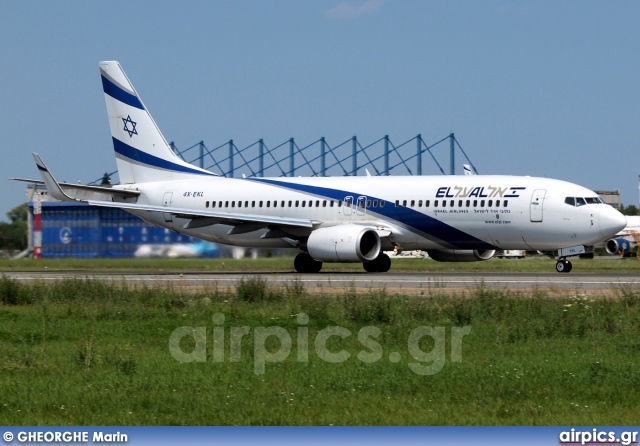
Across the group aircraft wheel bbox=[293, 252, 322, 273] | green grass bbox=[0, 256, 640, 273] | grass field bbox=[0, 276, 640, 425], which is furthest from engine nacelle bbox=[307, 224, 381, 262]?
grass field bbox=[0, 276, 640, 425]

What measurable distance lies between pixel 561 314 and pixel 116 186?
89.9 feet

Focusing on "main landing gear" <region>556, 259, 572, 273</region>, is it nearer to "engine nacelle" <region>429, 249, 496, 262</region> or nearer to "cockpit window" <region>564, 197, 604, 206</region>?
"cockpit window" <region>564, 197, 604, 206</region>

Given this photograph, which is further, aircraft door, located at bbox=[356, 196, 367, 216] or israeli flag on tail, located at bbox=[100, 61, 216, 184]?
israeli flag on tail, located at bbox=[100, 61, 216, 184]

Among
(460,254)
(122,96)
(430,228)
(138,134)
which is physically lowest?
(460,254)

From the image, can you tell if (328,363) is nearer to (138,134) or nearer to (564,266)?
(564,266)

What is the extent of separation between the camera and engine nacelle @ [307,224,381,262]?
34.7 m

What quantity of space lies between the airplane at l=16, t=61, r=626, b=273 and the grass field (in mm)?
12257

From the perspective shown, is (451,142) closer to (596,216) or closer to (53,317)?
(596,216)

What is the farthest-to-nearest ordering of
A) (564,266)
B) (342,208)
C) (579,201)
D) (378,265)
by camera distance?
(378,265), (342,208), (564,266), (579,201)

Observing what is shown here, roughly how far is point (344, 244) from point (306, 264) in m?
3.72
